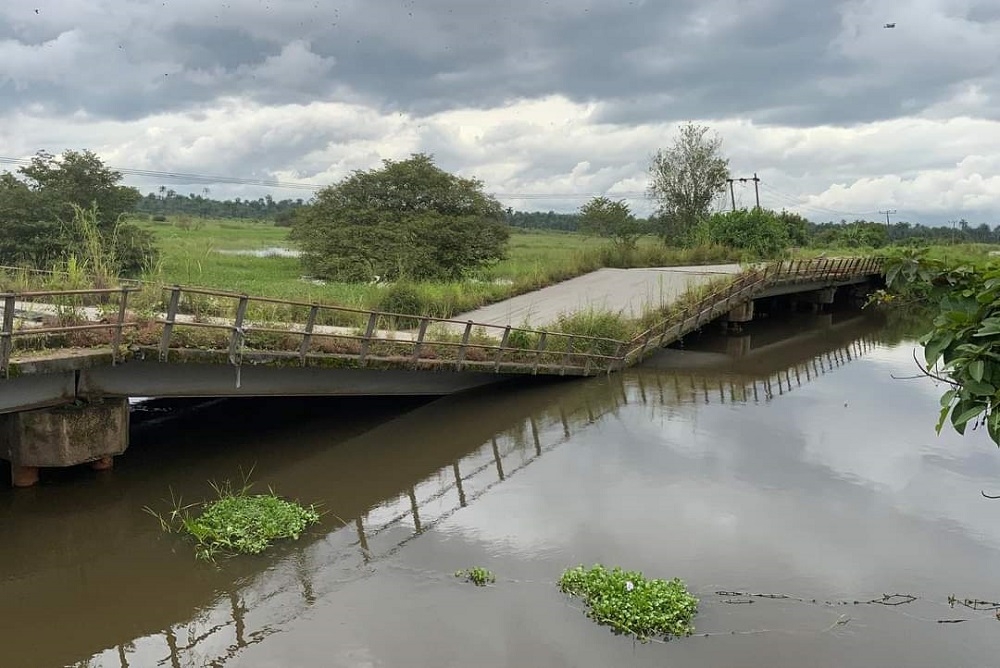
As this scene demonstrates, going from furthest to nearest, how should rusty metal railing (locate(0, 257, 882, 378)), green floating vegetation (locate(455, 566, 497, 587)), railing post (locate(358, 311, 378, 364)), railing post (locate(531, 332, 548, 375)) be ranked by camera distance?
railing post (locate(531, 332, 548, 375)) → railing post (locate(358, 311, 378, 364)) → rusty metal railing (locate(0, 257, 882, 378)) → green floating vegetation (locate(455, 566, 497, 587))

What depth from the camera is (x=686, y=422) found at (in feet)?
47.5

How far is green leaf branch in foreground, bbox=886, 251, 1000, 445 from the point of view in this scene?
3857 millimetres

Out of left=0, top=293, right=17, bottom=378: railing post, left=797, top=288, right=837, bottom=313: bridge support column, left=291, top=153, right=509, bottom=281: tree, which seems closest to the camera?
left=0, top=293, right=17, bottom=378: railing post

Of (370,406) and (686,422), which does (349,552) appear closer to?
(370,406)

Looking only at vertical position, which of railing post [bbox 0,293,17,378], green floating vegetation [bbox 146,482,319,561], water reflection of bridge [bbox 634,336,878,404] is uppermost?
railing post [bbox 0,293,17,378]

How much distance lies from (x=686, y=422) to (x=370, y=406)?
6.22m

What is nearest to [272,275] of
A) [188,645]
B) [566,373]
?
[566,373]

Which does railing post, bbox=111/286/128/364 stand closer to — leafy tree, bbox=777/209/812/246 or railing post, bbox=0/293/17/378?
railing post, bbox=0/293/17/378

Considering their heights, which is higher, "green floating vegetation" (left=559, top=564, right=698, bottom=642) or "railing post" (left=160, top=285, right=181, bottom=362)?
"railing post" (left=160, top=285, right=181, bottom=362)

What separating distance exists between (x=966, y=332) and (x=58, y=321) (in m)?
9.71

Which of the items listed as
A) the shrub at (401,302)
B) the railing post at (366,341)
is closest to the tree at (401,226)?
the shrub at (401,302)

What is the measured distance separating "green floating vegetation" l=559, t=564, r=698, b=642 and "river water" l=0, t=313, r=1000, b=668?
6.2 inches

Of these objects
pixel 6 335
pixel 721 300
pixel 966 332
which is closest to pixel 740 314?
pixel 721 300

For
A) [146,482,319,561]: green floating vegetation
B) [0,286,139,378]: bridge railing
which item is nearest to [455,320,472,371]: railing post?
[146,482,319,561]: green floating vegetation
